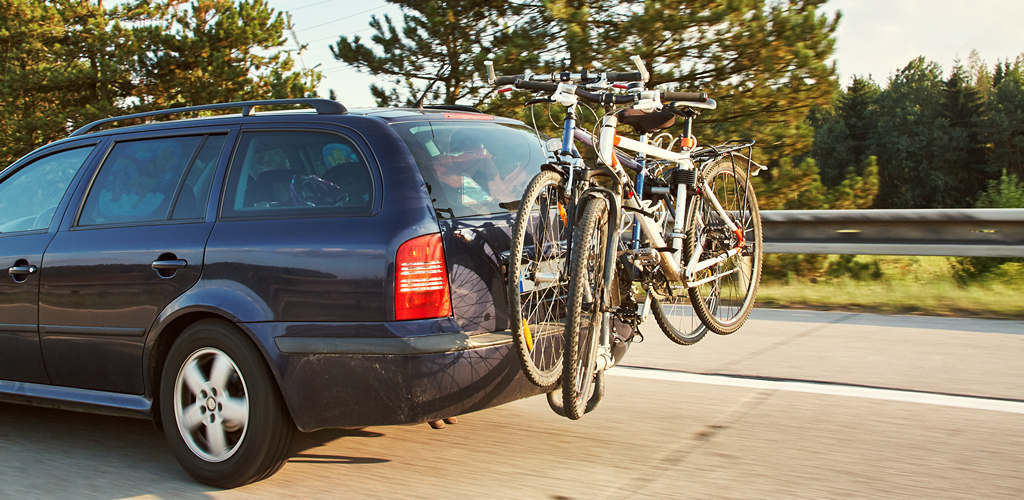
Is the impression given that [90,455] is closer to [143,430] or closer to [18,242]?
[143,430]

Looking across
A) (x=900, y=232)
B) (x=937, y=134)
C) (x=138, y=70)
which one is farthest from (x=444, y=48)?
(x=937, y=134)

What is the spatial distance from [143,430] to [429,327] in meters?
2.10

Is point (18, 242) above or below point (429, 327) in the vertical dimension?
above

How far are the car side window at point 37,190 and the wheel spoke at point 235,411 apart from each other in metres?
1.64

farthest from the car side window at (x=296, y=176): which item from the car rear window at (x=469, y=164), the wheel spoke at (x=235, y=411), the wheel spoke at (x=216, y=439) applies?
the wheel spoke at (x=216, y=439)

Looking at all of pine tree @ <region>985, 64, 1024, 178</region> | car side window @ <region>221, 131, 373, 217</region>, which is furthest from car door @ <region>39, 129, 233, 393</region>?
pine tree @ <region>985, 64, 1024, 178</region>

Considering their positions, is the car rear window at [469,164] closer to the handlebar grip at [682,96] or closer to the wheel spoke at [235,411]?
the handlebar grip at [682,96]

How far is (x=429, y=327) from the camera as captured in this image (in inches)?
152

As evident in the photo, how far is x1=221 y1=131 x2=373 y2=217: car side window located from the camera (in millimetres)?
4070

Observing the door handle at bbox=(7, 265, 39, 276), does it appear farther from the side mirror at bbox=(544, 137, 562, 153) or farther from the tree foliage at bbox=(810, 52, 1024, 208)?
the tree foliage at bbox=(810, 52, 1024, 208)

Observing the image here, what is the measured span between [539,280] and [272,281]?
1.11 m

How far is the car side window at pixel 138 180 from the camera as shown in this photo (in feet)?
15.2

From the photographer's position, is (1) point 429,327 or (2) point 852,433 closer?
(1) point 429,327

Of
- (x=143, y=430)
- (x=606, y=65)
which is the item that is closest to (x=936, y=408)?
(x=143, y=430)
